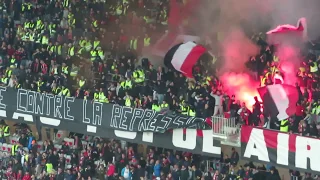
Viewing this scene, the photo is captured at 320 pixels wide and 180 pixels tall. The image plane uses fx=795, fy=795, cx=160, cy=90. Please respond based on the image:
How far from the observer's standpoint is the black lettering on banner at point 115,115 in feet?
68.2

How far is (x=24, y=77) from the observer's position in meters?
24.2

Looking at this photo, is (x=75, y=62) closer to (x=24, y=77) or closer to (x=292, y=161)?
(x=24, y=77)

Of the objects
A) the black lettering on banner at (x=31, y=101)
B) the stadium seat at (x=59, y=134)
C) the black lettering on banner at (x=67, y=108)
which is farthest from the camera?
the stadium seat at (x=59, y=134)

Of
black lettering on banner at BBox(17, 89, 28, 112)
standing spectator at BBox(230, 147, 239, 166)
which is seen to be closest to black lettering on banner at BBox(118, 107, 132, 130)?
standing spectator at BBox(230, 147, 239, 166)

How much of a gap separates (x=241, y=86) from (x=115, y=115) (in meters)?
3.52

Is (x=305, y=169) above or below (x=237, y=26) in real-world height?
below

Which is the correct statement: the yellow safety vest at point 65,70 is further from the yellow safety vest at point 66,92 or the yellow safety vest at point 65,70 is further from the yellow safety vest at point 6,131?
the yellow safety vest at point 6,131

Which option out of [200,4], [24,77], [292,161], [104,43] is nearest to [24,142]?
[24,77]

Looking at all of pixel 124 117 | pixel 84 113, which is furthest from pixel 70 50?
pixel 124 117

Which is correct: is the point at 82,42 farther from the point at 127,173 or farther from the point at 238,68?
the point at 127,173

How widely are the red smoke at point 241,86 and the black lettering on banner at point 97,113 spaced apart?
344 cm

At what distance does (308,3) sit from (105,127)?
22.6ft

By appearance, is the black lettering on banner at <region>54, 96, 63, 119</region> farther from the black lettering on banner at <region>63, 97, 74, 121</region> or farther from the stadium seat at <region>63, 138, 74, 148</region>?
the stadium seat at <region>63, 138, 74, 148</region>

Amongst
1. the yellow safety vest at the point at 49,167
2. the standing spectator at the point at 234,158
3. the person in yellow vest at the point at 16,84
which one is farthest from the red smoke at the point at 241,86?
the person in yellow vest at the point at 16,84
